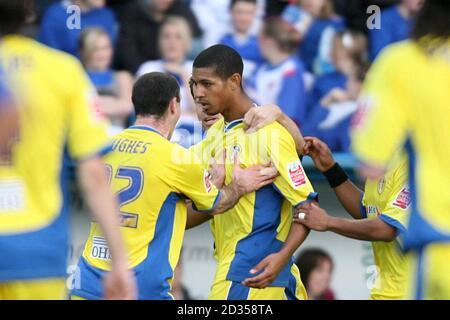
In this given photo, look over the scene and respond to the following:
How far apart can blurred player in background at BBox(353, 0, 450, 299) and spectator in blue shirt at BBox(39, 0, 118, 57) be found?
6.58 meters

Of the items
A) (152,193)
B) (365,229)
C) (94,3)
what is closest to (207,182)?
(152,193)

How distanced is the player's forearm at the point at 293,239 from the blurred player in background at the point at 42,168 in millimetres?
2230

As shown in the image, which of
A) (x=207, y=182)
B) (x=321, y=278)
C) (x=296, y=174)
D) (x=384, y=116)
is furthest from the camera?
(x=321, y=278)

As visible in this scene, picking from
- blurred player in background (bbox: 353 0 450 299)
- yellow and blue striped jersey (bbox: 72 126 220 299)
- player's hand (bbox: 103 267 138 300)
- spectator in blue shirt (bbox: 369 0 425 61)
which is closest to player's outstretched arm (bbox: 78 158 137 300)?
player's hand (bbox: 103 267 138 300)

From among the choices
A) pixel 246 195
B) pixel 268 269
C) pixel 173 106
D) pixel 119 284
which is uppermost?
pixel 173 106

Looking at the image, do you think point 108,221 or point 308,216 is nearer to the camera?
point 108,221

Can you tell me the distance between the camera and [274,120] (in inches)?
278

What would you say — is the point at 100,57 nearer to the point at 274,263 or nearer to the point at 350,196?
the point at 350,196

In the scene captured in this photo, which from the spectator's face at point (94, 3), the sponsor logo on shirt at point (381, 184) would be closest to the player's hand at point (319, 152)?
the sponsor logo on shirt at point (381, 184)

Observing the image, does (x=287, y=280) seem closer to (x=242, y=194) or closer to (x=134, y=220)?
(x=242, y=194)

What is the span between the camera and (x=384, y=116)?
4.49m

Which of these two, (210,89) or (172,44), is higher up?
(210,89)

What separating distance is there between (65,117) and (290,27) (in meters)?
6.33

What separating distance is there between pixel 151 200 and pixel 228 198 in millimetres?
542
